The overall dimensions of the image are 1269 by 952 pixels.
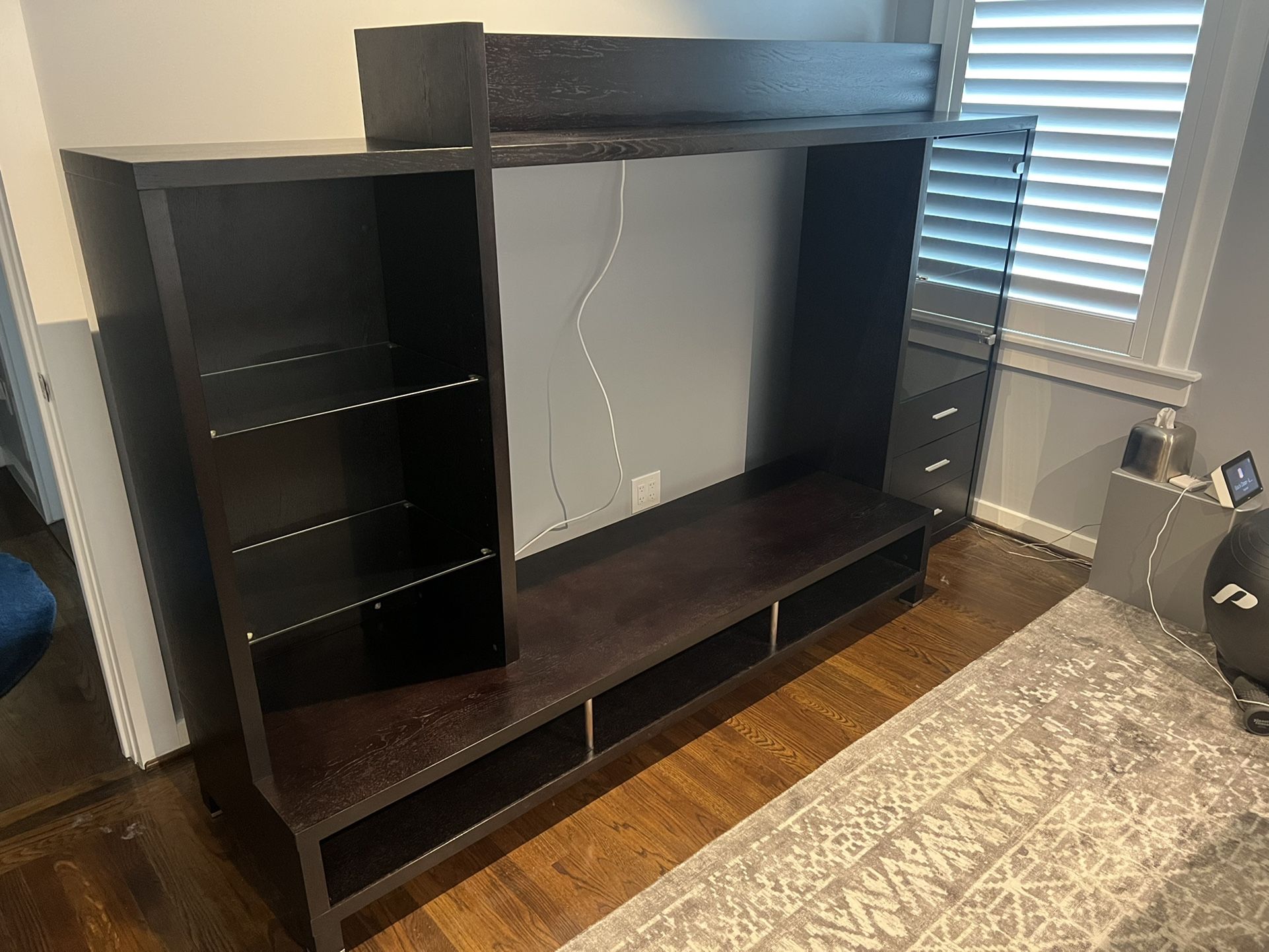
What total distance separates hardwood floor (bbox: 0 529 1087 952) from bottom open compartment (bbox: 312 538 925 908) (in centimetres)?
13

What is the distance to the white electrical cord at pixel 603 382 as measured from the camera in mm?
2217

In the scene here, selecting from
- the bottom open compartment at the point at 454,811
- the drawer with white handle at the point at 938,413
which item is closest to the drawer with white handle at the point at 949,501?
the drawer with white handle at the point at 938,413

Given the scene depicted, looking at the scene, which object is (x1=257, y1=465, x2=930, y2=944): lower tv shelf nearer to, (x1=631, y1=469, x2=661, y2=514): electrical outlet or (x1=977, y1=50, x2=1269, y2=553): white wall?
(x1=631, y1=469, x2=661, y2=514): electrical outlet

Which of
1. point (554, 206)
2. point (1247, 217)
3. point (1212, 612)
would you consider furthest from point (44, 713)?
point (1247, 217)

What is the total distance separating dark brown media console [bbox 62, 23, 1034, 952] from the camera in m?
1.42

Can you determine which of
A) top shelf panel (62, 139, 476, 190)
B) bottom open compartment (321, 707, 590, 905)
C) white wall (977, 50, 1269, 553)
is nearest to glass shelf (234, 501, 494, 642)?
bottom open compartment (321, 707, 590, 905)

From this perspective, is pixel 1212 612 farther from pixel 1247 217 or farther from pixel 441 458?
pixel 441 458

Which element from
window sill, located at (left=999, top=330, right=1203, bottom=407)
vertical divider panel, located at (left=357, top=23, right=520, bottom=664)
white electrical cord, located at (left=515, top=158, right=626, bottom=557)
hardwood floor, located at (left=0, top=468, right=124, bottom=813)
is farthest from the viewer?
window sill, located at (left=999, top=330, right=1203, bottom=407)

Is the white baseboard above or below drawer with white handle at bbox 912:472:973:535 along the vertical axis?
below

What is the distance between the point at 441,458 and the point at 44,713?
3.66 feet

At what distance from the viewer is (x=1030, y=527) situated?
9.75 ft

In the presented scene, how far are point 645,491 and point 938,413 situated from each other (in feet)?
2.93

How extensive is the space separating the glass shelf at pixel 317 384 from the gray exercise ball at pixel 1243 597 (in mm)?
1750

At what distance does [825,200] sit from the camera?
8.30ft
